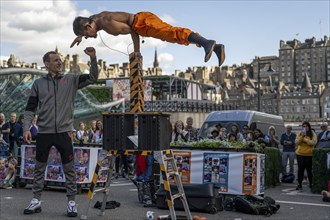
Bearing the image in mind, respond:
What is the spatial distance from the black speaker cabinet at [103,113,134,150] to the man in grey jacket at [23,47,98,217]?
0.72 metres

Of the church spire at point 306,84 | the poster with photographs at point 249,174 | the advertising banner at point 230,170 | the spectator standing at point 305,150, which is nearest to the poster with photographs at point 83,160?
the advertising banner at point 230,170

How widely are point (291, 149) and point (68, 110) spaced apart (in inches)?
430

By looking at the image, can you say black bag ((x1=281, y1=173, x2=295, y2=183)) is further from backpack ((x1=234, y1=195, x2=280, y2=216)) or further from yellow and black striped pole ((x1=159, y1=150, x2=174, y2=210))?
yellow and black striped pole ((x1=159, y1=150, x2=174, y2=210))

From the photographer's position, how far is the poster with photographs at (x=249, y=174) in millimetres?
10234

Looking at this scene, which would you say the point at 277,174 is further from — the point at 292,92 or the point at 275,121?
the point at 292,92

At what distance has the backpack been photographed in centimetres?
878

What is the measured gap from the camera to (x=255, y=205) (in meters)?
8.95

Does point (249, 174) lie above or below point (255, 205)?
above

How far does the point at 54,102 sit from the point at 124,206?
2723mm

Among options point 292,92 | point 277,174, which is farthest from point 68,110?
point 292,92

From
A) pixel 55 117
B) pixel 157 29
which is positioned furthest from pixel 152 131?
pixel 55 117

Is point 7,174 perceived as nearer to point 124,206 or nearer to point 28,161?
point 28,161

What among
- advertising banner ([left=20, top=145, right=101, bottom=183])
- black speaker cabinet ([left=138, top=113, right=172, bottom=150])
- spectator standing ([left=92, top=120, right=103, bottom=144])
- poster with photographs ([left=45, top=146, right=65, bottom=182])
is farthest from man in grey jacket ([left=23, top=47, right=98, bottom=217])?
spectator standing ([left=92, top=120, right=103, bottom=144])

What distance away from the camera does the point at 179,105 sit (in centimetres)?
7700
